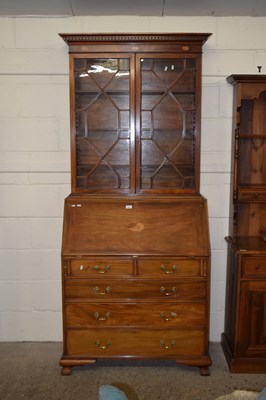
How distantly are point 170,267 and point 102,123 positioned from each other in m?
1.09

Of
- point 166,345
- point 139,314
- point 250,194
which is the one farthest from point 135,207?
point 166,345

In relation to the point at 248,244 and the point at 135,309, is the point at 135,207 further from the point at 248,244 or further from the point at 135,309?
the point at 248,244

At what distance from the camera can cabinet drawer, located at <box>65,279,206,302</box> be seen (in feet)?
7.83

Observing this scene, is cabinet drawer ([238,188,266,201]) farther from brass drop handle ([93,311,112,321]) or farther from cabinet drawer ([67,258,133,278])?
brass drop handle ([93,311,112,321])

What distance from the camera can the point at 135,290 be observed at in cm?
239

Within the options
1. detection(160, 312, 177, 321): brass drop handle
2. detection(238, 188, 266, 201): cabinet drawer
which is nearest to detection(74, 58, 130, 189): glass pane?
detection(238, 188, 266, 201): cabinet drawer

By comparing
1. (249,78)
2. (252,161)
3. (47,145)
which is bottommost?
(252,161)

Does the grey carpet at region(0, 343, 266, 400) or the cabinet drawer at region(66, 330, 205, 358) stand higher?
the cabinet drawer at region(66, 330, 205, 358)

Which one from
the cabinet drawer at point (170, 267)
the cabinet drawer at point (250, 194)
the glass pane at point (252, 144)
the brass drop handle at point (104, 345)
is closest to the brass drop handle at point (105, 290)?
the cabinet drawer at point (170, 267)

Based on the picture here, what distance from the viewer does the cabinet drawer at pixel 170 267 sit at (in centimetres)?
238

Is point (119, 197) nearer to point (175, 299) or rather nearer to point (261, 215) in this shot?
point (175, 299)

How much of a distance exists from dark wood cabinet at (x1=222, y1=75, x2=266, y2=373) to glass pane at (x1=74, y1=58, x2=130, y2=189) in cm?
77

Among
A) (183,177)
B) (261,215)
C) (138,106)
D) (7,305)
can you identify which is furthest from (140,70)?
(7,305)

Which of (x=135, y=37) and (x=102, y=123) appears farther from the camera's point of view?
(x=102, y=123)
